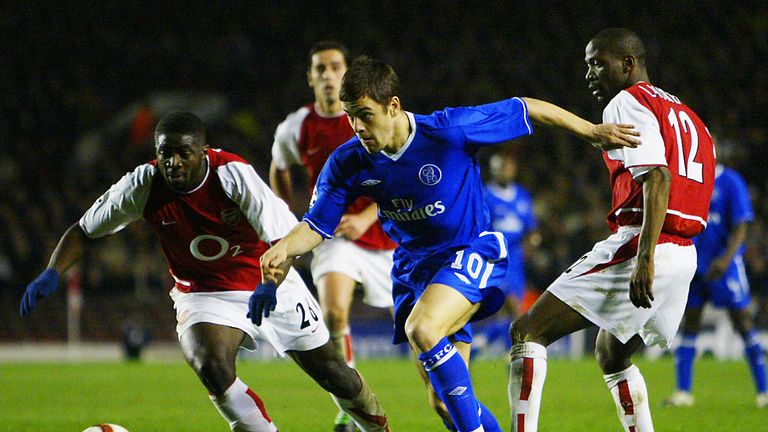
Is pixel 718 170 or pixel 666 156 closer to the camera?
pixel 666 156

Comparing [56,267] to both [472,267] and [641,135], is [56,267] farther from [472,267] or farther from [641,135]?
[641,135]

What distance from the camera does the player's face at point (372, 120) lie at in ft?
16.3

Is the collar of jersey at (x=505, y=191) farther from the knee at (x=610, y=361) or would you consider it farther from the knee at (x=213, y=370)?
the knee at (x=213, y=370)

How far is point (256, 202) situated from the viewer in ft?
17.1

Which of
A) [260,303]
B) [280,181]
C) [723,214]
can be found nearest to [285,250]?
[260,303]

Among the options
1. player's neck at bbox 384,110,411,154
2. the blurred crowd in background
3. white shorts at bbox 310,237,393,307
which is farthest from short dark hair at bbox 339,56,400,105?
the blurred crowd in background

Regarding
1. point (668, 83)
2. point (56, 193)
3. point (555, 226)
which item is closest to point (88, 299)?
point (56, 193)

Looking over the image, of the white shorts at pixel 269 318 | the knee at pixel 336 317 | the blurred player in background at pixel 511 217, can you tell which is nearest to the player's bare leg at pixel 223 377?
the white shorts at pixel 269 318

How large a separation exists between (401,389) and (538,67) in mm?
12531

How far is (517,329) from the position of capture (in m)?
5.01

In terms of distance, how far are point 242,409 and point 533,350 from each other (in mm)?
1492

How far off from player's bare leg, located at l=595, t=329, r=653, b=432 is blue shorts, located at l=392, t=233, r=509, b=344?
2.05 feet

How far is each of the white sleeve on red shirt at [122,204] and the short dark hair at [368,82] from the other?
120cm

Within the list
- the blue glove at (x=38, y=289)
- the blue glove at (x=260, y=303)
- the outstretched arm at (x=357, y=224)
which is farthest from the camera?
the outstretched arm at (x=357, y=224)
